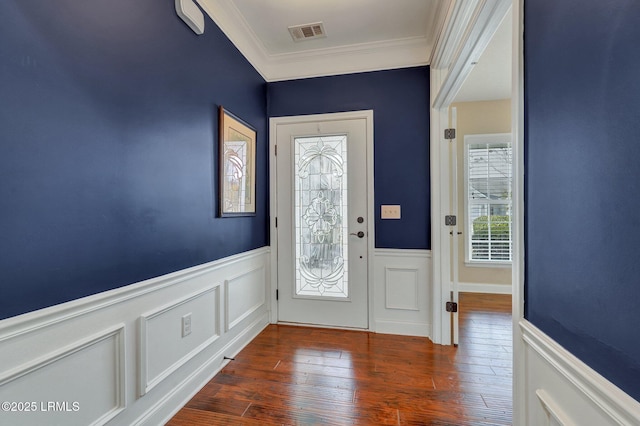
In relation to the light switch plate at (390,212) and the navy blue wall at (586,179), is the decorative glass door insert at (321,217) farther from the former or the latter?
the navy blue wall at (586,179)

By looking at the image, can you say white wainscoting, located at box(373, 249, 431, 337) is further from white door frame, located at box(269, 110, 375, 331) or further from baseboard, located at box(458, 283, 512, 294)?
baseboard, located at box(458, 283, 512, 294)

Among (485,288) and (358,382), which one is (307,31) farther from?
(485,288)

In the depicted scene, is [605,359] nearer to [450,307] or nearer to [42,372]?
[42,372]

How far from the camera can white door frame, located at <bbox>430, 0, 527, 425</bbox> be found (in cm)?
105

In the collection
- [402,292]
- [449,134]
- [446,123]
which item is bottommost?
[402,292]

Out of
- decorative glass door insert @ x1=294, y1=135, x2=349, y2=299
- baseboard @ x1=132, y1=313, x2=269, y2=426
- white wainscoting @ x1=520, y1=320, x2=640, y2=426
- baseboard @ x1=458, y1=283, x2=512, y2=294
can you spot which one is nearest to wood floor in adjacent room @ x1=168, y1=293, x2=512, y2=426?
baseboard @ x1=132, y1=313, x2=269, y2=426

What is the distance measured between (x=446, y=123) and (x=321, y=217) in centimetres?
143

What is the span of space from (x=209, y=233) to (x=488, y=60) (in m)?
3.18

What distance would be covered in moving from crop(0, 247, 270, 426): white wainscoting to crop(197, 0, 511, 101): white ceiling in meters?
1.90

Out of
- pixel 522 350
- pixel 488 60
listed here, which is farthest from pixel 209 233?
pixel 488 60

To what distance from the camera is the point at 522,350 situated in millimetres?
1060

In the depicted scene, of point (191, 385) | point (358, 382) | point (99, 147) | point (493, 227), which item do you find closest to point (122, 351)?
point (191, 385)

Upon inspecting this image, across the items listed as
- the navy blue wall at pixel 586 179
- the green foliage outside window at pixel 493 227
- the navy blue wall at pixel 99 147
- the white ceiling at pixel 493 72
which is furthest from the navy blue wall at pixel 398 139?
the green foliage outside window at pixel 493 227

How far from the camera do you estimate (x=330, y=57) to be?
2.84 metres
